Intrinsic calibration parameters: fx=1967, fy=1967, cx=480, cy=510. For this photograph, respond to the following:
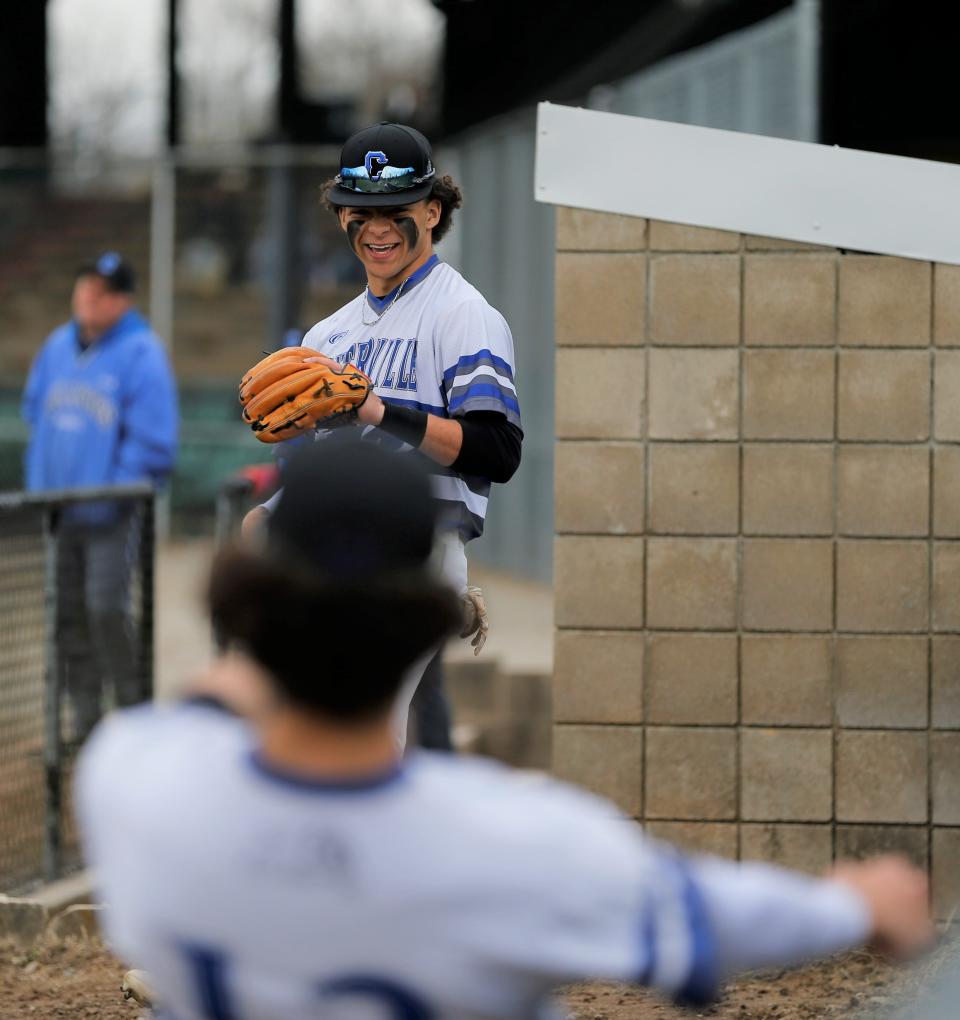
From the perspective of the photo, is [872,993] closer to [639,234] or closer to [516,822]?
[639,234]

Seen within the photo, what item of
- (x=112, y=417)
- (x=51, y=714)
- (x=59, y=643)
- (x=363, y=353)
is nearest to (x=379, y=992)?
(x=363, y=353)

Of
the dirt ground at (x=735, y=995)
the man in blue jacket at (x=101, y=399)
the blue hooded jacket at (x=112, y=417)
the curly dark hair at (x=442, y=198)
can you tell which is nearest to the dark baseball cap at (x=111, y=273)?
the man in blue jacket at (x=101, y=399)

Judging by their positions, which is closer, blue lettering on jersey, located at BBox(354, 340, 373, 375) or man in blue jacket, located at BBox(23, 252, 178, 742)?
blue lettering on jersey, located at BBox(354, 340, 373, 375)

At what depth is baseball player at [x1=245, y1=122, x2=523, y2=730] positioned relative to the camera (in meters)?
3.79

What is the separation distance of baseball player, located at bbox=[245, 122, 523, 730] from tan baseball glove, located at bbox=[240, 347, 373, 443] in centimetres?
15

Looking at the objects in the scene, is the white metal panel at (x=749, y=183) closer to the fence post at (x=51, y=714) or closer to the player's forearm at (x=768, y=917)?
the fence post at (x=51, y=714)

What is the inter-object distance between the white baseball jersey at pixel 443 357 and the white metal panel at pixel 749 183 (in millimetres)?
1047

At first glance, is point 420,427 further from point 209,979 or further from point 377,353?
point 209,979

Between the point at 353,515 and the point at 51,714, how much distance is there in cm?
417

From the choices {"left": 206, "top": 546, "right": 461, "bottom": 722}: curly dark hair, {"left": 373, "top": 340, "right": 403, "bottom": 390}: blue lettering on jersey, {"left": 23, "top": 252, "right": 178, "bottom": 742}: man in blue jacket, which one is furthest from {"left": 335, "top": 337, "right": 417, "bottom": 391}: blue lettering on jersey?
{"left": 23, "top": 252, "right": 178, "bottom": 742}: man in blue jacket

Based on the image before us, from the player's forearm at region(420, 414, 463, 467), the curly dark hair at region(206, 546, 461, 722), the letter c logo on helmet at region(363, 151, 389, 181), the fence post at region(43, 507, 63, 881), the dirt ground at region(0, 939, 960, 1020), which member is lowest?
the dirt ground at region(0, 939, 960, 1020)

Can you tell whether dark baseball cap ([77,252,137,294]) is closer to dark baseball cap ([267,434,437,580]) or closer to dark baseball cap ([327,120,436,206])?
dark baseball cap ([327,120,436,206])

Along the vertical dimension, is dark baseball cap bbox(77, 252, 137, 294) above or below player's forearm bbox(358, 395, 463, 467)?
above

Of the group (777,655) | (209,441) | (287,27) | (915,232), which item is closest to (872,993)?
(777,655)
